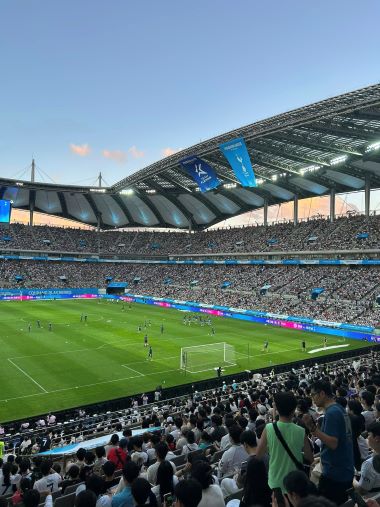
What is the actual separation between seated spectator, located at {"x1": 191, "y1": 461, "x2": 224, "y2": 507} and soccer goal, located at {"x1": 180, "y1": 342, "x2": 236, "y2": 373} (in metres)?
26.5

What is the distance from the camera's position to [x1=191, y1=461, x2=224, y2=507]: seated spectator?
16.0 feet

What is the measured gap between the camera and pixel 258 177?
6481cm

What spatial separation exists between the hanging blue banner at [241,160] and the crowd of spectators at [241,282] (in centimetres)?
1988

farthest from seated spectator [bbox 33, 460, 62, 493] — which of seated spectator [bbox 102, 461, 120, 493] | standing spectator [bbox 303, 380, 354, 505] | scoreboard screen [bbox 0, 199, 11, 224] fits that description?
scoreboard screen [bbox 0, 199, 11, 224]

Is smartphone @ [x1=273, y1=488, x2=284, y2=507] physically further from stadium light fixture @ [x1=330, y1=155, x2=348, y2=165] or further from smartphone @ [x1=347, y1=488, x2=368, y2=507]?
stadium light fixture @ [x1=330, y1=155, x2=348, y2=165]

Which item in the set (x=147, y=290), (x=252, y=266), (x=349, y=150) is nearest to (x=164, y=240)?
(x=147, y=290)

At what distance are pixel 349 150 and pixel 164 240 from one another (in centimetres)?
6301

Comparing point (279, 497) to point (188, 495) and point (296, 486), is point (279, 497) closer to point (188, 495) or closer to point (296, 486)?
point (296, 486)

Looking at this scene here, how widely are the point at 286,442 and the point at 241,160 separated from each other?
41.7 metres

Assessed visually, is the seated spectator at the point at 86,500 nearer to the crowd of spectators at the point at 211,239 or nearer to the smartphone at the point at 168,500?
the smartphone at the point at 168,500

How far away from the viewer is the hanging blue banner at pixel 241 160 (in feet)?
143

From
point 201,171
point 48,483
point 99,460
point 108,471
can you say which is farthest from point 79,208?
point 108,471

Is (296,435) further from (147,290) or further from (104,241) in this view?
(104,241)

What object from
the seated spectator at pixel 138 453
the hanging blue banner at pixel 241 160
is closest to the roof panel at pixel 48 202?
the hanging blue banner at pixel 241 160
